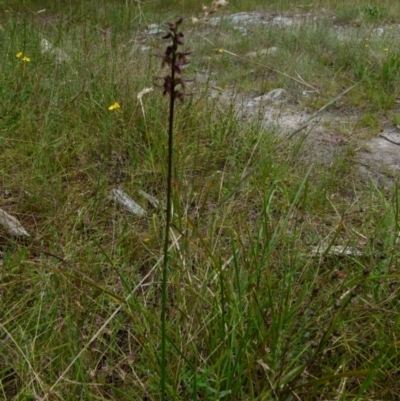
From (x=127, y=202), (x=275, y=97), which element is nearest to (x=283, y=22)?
(x=275, y=97)

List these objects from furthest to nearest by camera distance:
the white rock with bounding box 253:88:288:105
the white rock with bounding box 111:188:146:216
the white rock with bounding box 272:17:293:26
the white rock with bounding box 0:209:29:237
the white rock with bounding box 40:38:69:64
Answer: the white rock with bounding box 272:17:293:26, the white rock with bounding box 253:88:288:105, the white rock with bounding box 40:38:69:64, the white rock with bounding box 111:188:146:216, the white rock with bounding box 0:209:29:237

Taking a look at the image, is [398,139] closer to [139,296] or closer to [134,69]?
[134,69]

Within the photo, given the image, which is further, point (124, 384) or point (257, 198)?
point (257, 198)

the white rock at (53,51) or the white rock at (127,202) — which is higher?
the white rock at (53,51)

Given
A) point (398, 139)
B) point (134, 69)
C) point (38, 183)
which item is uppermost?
point (134, 69)

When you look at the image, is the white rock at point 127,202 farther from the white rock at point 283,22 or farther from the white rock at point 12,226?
the white rock at point 283,22

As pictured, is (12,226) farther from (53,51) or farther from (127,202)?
(53,51)

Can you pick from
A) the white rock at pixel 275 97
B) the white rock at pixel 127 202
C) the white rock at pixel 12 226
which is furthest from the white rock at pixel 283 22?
the white rock at pixel 12 226

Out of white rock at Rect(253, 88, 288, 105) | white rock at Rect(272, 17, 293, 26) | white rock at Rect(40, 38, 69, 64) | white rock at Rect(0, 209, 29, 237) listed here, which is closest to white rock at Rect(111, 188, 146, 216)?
white rock at Rect(0, 209, 29, 237)

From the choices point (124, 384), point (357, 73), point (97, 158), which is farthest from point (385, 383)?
point (357, 73)

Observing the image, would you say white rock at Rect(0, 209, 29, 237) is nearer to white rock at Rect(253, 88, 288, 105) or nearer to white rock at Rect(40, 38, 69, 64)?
white rock at Rect(40, 38, 69, 64)

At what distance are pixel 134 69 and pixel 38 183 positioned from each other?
3.78 feet

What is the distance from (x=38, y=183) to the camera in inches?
78.7

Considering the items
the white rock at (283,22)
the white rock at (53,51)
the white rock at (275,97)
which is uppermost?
the white rock at (53,51)
